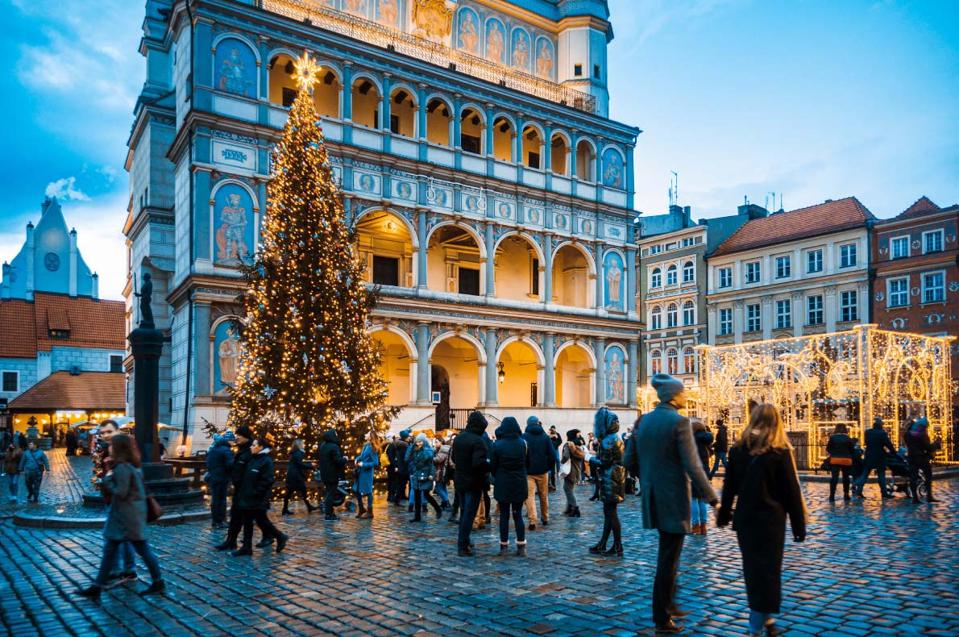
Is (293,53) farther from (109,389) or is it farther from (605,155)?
(109,389)

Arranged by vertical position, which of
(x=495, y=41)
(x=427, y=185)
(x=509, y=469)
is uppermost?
(x=495, y=41)

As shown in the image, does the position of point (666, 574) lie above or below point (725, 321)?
below

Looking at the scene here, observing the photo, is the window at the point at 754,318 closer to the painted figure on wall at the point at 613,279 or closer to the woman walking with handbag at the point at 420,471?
the painted figure on wall at the point at 613,279

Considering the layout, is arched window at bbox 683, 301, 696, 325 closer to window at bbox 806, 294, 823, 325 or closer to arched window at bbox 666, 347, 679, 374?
arched window at bbox 666, 347, 679, 374

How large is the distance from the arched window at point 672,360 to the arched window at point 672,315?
5.59ft

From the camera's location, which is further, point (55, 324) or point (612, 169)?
point (55, 324)

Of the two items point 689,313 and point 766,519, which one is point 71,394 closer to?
point 689,313

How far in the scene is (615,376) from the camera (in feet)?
124

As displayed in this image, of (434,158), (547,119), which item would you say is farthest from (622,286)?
(434,158)

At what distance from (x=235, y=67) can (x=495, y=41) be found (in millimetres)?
13751

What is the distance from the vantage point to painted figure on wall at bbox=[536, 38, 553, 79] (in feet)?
129

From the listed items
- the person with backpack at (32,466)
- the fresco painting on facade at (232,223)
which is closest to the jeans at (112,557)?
the person with backpack at (32,466)

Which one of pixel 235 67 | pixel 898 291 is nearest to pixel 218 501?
pixel 235 67

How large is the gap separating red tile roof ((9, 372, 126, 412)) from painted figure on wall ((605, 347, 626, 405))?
33817 millimetres
